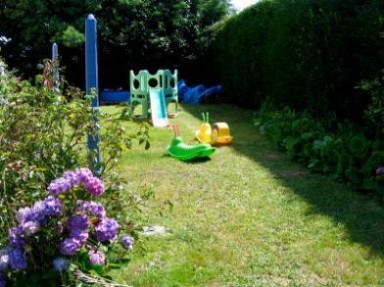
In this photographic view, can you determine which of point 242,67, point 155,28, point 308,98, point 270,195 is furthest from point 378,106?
point 155,28

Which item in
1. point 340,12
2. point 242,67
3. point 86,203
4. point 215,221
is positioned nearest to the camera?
point 86,203

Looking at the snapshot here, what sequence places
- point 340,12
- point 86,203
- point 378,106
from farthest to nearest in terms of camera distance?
point 340,12 < point 378,106 < point 86,203

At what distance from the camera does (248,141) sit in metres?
8.80

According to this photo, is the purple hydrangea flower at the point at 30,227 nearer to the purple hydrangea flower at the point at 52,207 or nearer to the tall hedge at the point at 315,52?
the purple hydrangea flower at the point at 52,207

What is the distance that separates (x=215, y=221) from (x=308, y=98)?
4.80 metres

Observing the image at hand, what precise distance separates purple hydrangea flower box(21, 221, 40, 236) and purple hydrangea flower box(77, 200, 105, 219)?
0.24 metres

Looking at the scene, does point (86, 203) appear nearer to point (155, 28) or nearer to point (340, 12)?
point (340, 12)

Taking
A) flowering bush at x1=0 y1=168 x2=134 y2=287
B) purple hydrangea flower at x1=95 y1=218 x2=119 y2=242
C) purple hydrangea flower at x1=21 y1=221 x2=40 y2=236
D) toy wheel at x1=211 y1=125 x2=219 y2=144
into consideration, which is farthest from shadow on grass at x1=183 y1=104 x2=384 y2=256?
purple hydrangea flower at x1=21 y1=221 x2=40 y2=236

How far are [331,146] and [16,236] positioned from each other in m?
4.41

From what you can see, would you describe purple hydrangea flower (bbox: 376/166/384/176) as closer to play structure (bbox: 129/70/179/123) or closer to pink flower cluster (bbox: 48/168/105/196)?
pink flower cluster (bbox: 48/168/105/196)

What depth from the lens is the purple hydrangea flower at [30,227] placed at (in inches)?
111

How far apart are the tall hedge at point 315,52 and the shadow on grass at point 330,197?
1.27 m

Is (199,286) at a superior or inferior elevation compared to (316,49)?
inferior

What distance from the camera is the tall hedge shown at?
6988mm
